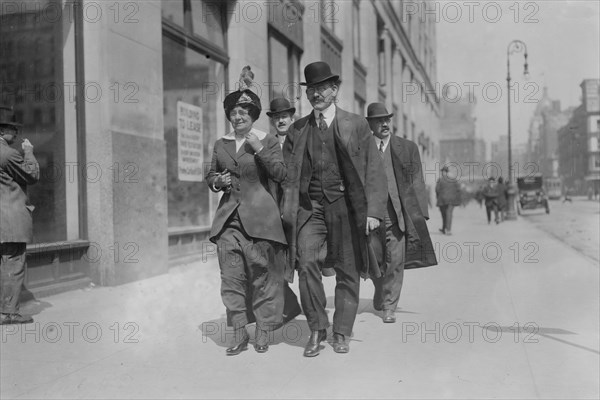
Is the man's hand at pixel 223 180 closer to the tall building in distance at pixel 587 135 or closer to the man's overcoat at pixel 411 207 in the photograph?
the man's overcoat at pixel 411 207

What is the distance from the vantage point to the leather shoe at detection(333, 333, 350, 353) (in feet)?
16.0

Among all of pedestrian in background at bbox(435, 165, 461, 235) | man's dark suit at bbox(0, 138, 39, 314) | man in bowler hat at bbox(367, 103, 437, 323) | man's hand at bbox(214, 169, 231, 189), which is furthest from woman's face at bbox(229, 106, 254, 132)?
pedestrian in background at bbox(435, 165, 461, 235)

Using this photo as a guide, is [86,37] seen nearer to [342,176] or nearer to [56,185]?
[56,185]

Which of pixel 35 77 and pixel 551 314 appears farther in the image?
pixel 35 77

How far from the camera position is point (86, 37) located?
8.20 metres

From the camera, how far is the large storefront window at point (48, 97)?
7.98m

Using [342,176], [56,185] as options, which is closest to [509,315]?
[342,176]

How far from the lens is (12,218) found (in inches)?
234

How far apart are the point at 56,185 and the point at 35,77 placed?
1.43 m

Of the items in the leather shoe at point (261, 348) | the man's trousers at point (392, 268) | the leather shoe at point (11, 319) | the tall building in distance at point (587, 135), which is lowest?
the leather shoe at point (261, 348)

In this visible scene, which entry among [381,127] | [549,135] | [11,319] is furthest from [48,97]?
[549,135]

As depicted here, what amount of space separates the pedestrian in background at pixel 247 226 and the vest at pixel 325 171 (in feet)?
0.84

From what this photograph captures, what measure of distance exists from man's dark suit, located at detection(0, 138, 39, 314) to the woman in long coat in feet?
7.03

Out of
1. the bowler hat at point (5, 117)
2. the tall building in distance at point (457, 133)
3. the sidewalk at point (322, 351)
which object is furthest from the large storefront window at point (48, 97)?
the tall building in distance at point (457, 133)
